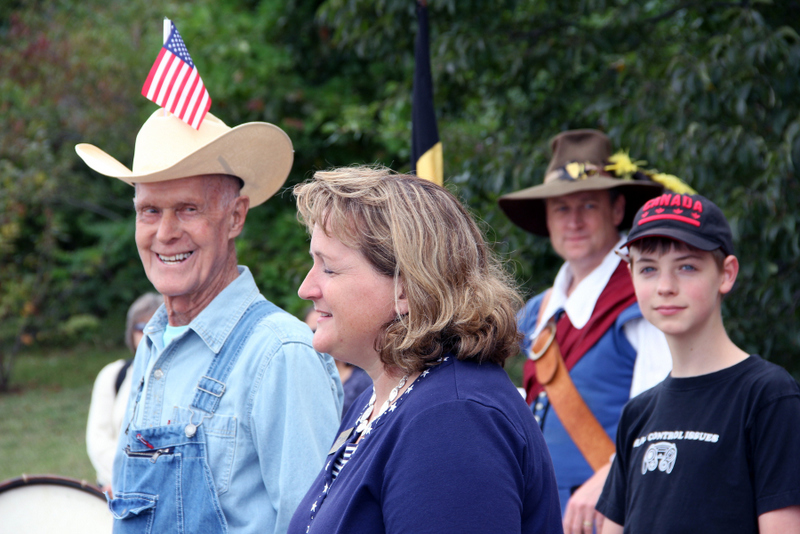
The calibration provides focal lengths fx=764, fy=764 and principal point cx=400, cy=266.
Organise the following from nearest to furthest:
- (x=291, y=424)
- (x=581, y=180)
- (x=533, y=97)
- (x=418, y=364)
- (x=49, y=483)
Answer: (x=418, y=364) → (x=291, y=424) → (x=49, y=483) → (x=581, y=180) → (x=533, y=97)

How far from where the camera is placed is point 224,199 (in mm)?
2541

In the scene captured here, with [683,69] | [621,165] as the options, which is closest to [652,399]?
[621,165]

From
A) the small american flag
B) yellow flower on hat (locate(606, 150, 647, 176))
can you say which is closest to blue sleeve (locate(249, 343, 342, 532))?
the small american flag

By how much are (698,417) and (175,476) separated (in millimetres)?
1480

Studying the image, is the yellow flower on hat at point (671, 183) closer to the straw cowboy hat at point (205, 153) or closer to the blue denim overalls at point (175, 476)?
the straw cowboy hat at point (205, 153)

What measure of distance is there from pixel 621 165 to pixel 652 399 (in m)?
1.40

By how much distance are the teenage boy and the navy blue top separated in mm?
811

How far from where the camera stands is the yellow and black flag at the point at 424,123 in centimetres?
341

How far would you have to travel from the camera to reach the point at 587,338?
299 centimetres

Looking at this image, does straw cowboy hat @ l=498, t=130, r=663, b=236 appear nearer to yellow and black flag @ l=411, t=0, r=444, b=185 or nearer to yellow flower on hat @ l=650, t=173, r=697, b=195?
yellow flower on hat @ l=650, t=173, r=697, b=195

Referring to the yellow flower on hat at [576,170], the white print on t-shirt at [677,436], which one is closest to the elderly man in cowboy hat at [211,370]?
the white print on t-shirt at [677,436]

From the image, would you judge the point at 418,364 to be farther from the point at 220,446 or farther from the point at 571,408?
the point at 571,408

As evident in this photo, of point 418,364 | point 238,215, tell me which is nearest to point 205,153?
point 238,215

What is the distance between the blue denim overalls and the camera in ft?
6.86
